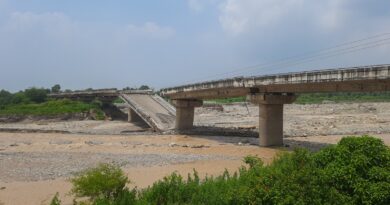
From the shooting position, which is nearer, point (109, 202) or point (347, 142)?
point (347, 142)

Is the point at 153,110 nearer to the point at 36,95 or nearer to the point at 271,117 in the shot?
the point at 271,117

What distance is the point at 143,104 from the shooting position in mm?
75062

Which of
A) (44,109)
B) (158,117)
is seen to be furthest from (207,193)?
(44,109)

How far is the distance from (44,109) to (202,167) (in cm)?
5954

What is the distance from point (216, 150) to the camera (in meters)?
42.8

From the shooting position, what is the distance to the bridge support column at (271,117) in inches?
1693

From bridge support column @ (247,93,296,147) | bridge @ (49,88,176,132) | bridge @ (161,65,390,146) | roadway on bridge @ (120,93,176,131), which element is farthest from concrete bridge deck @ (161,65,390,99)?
bridge @ (49,88,176,132)

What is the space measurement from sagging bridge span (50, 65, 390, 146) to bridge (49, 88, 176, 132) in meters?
4.55

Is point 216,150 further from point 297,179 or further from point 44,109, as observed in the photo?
point 44,109

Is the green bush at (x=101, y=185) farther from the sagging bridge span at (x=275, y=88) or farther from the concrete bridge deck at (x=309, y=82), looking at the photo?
the sagging bridge span at (x=275, y=88)

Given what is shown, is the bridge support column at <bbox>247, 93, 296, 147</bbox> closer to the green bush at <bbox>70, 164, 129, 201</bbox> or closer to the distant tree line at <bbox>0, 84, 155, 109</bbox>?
the green bush at <bbox>70, 164, 129, 201</bbox>

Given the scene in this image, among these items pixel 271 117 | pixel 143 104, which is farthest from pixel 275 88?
pixel 143 104

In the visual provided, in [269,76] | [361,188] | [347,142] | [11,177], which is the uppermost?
[269,76]

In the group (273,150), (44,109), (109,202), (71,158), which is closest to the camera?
(109,202)
